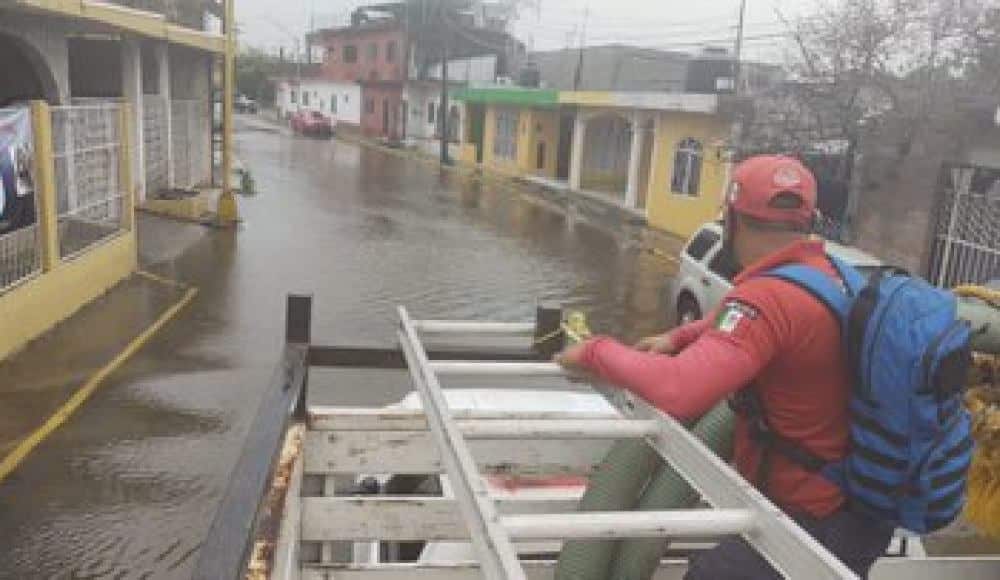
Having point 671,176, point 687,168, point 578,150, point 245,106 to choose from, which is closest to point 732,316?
point 687,168

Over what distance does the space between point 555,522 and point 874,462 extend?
3.04 feet

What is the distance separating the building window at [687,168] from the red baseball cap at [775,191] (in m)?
19.0

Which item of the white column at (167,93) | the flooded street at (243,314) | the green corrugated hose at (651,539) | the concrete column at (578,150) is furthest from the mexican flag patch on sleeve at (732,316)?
the concrete column at (578,150)

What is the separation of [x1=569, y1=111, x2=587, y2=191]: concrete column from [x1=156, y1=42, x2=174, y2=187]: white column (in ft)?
41.5

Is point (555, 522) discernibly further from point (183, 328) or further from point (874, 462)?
point (183, 328)

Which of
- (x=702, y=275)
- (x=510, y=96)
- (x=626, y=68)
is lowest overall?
(x=702, y=275)

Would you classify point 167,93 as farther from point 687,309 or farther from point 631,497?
point 631,497

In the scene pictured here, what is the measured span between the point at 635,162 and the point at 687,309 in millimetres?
13801

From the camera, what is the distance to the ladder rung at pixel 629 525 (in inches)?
68.1

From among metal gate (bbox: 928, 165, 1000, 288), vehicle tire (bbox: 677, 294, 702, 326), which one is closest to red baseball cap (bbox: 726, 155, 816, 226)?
vehicle tire (bbox: 677, 294, 702, 326)

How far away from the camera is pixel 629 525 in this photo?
1.80 m

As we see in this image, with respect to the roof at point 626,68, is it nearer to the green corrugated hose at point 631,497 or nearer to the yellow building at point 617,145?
the yellow building at point 617,145

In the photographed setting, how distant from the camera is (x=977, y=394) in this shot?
3268mm

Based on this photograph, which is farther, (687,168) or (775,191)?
(687,168)
